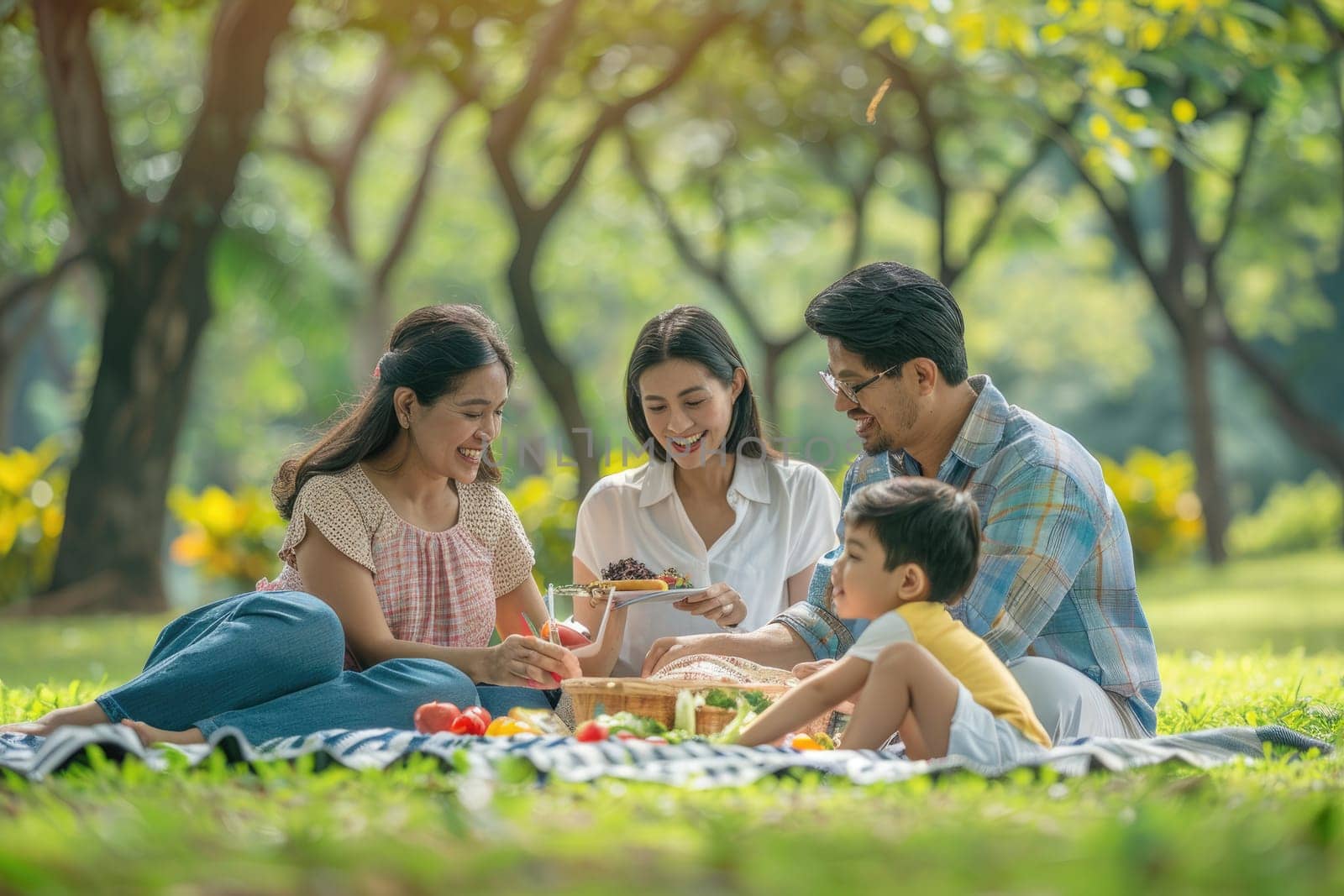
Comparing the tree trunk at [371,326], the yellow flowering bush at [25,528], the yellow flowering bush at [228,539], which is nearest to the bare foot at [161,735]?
the yellow flowering bush at [25,528]

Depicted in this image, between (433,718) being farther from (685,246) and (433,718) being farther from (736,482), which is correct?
(685,246)

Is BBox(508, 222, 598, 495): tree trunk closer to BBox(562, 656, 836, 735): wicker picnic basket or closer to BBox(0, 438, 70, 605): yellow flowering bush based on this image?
BBox(0, 438, 70, 605): yellow flowering bush

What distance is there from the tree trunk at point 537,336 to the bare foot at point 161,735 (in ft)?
26.2

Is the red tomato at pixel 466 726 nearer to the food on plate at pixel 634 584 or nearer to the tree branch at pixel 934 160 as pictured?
the food on plate at pixel 634 584

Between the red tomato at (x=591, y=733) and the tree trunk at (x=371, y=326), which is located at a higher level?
the tree trunk at (x=371, y=326)

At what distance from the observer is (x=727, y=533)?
5.91 m

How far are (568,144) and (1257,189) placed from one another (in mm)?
9480

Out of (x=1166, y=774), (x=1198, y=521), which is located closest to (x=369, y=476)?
(x=1166, y=774)

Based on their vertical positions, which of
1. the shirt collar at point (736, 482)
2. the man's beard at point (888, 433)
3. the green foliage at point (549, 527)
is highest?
the man's beard at point (888, 433)

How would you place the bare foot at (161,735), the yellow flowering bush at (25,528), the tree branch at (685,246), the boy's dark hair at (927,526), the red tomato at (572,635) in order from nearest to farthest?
the boy's dark hair at (927,526) < the bare foot at (161,735) < the red tomato at (572,635) < the yellow flowering bush at (25,528) < the tree branch at (685,246)

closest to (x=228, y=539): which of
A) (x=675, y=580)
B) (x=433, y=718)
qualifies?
(x=675, y=580)

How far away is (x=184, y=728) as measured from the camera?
14.9 ft

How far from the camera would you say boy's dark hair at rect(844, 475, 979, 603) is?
13.7 feet

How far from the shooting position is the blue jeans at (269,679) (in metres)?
4.52
